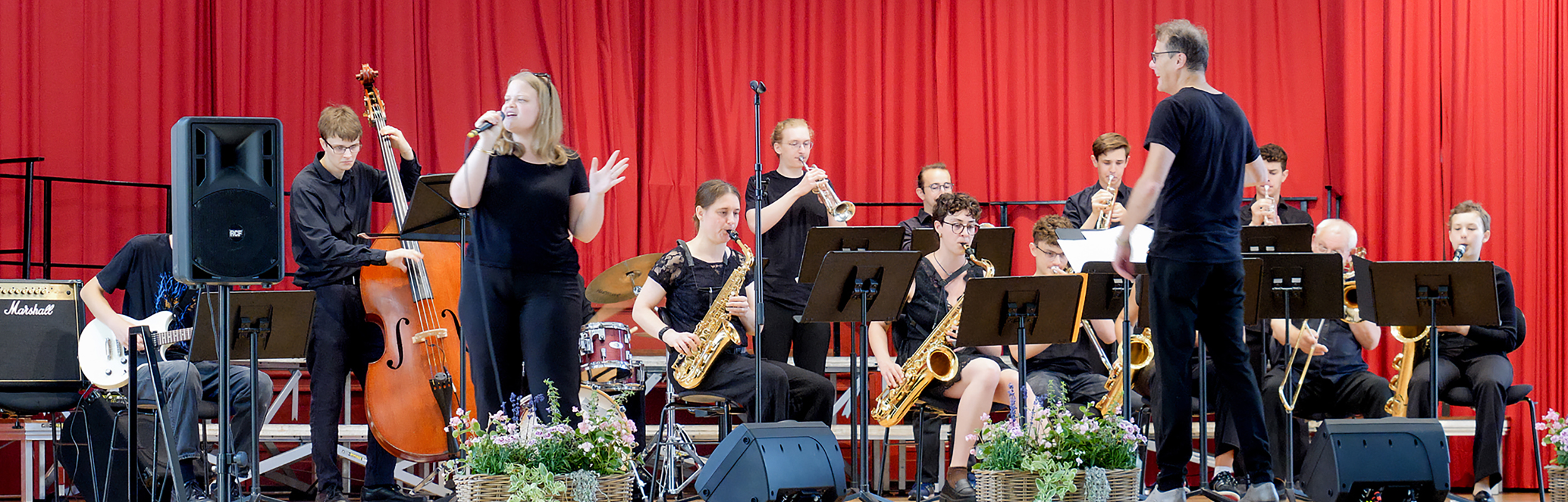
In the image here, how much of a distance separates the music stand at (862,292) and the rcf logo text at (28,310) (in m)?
3.00

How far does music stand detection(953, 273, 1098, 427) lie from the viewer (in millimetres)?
4117

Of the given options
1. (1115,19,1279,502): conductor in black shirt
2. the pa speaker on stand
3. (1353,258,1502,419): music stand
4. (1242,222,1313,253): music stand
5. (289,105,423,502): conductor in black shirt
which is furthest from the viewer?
(289,105,423,502): conductor in black shirt

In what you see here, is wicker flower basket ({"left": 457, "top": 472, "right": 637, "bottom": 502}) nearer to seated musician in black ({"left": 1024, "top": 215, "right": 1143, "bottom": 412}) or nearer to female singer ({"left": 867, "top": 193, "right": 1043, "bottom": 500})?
female singer ({"left": 867, "top": 193, "right": 1043, "bottom": 500})

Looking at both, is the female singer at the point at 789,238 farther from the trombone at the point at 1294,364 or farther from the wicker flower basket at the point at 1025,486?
the trombone at the point at 1294,364

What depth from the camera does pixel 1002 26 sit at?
23.3 feet

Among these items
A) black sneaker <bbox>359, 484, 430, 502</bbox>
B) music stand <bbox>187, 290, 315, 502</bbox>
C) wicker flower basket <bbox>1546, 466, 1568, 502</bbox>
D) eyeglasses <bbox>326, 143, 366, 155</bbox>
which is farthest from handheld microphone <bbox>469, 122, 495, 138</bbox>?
wicker flower basket <bbox>1546, 466, 1568, 502</bbox>

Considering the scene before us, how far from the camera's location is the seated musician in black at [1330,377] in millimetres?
5176

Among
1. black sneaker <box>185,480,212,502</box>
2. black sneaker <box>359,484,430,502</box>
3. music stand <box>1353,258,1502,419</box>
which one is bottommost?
black sneaker <box>359,484,430,502</box>

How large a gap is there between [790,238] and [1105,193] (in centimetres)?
129

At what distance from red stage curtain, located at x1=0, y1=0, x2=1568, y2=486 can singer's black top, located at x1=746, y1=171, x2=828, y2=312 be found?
153cm

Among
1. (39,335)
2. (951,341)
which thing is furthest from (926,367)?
(39,335)

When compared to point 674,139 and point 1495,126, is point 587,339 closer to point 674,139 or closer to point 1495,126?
point 674,139

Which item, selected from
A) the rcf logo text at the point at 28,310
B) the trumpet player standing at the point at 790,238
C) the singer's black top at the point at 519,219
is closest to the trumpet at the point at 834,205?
the trumpet player standing at the point at 790,238

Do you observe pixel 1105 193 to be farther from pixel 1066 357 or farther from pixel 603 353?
pixel 603 353
